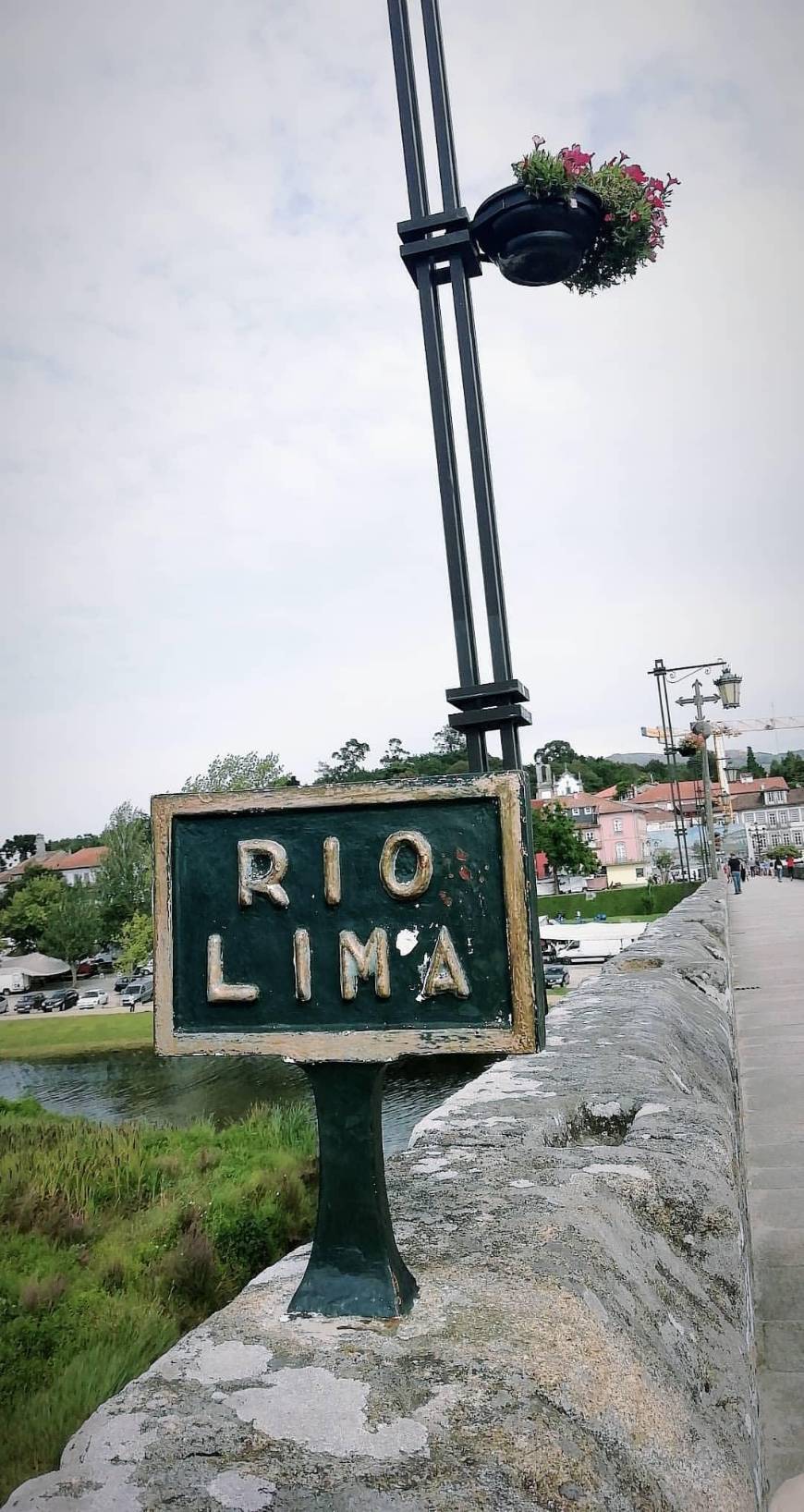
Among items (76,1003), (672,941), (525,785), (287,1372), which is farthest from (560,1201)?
(76,1003)

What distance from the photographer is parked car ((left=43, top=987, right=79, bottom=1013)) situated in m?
21.4

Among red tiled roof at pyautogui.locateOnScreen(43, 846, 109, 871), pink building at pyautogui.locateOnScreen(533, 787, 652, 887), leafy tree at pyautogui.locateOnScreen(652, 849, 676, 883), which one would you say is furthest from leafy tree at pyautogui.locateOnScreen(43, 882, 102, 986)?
pink building at pyautogui.locateOnScreen(533, 787, 652, 887)

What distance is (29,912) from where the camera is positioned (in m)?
23.0

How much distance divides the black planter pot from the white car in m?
20.9

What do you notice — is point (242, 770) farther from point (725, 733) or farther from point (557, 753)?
point (557, 753)

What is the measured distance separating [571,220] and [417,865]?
2.38 metres

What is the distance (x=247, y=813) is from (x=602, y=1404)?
3.07 feet

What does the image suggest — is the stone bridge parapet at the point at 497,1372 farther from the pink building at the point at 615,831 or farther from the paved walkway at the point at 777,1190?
the pink building at the point at 615,831

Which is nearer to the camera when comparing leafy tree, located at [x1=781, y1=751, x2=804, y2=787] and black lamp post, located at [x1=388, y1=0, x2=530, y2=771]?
black lamp post, located at [x1=388, y1=0, x2=530, y2=771]

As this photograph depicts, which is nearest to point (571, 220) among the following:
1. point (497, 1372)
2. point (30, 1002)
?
point (497, 1372)

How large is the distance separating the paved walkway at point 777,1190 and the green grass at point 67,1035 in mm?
12589

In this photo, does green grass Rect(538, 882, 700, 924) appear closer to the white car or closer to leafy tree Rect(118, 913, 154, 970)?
leafy tree Rect(118, 913, 154, 970)

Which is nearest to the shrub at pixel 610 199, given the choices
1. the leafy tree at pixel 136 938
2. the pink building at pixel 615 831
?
the leafy tree at pixel 136 938

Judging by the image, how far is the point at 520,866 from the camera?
1.39 m
